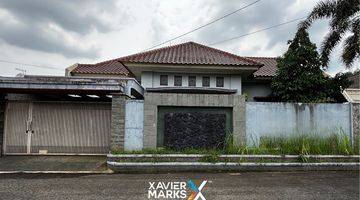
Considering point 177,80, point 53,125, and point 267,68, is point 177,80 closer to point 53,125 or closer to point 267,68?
point 267,68

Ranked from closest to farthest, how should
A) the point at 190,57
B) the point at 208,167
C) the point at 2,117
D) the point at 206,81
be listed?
the point at 208,167 → the point at 2,117 → the point at 190,57 → the point at 206,81

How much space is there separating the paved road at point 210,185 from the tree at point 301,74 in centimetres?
425

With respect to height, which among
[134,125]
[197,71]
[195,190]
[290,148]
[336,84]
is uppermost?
[197,71]

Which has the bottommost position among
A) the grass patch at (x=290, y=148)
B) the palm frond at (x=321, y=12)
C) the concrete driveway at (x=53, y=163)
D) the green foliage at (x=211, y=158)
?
the concrete driveway at (x=53, y=163)

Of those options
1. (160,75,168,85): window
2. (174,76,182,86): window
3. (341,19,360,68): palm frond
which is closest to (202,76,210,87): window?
(174,76,182,86): window

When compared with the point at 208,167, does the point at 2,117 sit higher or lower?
higher

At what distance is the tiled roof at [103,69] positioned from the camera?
18.7 m

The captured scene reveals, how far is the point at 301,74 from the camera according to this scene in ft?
41.6

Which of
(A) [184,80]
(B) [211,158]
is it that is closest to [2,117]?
(A) [184,80]

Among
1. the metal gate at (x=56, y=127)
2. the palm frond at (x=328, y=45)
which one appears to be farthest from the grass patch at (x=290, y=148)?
the palm frond at (x=328, y=45)

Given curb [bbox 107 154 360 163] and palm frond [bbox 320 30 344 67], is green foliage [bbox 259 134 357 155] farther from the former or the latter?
palm frond [bbox 320 30 344 67]

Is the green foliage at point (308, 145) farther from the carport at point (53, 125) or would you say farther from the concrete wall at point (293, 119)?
the carport at point (53, 125)

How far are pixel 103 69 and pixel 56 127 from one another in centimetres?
772

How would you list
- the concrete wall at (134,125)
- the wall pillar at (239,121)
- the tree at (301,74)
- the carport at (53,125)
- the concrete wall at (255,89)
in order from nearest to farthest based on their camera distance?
the concrete wall at (134,125)
the wall pillar at (239,121)
the carport at (53,125)
the tree at (301,74)
the concrete wall at (255,89)
